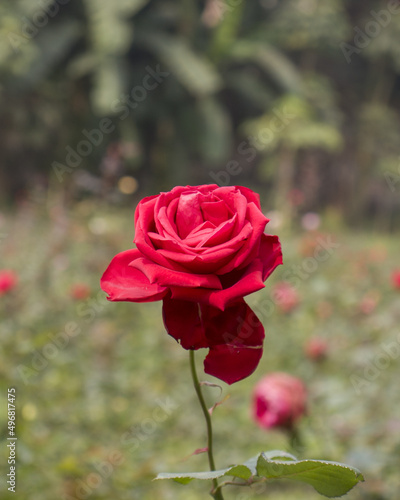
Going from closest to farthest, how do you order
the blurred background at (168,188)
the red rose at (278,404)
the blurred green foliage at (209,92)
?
1. the red rose at (278,404)
2. the blurred background at (168,188)
3. the blurred green foliage at (209,92)

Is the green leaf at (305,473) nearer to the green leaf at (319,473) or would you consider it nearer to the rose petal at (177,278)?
the green leaf at (319,473)

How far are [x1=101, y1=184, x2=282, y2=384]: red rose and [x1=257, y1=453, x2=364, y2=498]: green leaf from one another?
59mm

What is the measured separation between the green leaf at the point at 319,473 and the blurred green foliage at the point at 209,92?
7.39 metres

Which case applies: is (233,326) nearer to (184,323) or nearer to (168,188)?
(184,323)

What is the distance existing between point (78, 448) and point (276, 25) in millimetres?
9225

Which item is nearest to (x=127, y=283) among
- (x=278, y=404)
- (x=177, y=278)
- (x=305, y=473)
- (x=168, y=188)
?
(x=177, y=278)

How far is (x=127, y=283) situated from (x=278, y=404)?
34.0 inches

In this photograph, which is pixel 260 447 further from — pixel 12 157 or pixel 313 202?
pixel 313 202

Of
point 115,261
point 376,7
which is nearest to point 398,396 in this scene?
point 115,261

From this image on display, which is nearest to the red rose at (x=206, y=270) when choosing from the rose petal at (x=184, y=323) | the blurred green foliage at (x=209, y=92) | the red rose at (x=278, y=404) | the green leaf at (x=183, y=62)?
the rose petal at (x=184, y=323)

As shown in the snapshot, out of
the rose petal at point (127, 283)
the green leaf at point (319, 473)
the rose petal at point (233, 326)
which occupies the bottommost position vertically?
the green leaf at point (319, 473)

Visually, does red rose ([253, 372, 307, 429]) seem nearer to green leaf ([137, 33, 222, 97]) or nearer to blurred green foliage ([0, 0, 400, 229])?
blurred green foliage ([0, 0, 400, 229])

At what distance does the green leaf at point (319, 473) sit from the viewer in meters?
0.32

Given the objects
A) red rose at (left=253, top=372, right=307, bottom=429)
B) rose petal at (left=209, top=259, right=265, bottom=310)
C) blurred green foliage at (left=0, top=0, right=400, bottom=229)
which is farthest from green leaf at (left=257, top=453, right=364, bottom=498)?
blurred green foliage at (left=0, top=0, right=400, bottom=229)
